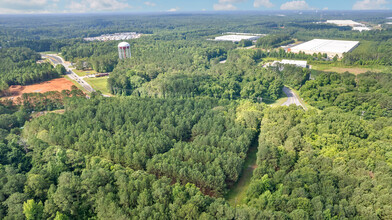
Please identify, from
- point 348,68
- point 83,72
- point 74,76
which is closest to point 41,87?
point 74,76

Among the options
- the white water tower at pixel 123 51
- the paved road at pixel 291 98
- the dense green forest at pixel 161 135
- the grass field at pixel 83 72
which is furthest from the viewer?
the white water tower at pixel 123 51

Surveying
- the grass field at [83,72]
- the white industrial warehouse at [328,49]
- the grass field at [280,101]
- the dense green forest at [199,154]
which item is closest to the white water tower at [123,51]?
the grass field at [83,72]

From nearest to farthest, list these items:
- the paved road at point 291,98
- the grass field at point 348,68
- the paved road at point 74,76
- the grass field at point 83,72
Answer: the paved road at point 291,98 → the paved road at point 74,76 → the grass field at point 348,68 → the grass field at point 83,72

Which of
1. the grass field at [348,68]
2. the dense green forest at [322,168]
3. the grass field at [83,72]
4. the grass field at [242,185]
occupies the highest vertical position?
the grass field at [348,68]

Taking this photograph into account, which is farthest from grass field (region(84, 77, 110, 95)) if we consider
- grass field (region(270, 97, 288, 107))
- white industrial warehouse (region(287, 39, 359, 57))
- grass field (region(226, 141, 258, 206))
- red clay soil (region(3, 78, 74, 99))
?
white industrial warehouse (region(287, 39, 359, 57))

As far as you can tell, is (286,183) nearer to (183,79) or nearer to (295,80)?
(183,79)

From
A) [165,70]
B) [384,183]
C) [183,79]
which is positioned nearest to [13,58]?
[165,70]

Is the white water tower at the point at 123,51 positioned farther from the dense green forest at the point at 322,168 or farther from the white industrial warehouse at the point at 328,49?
the dense green forest at the point at 322,168
